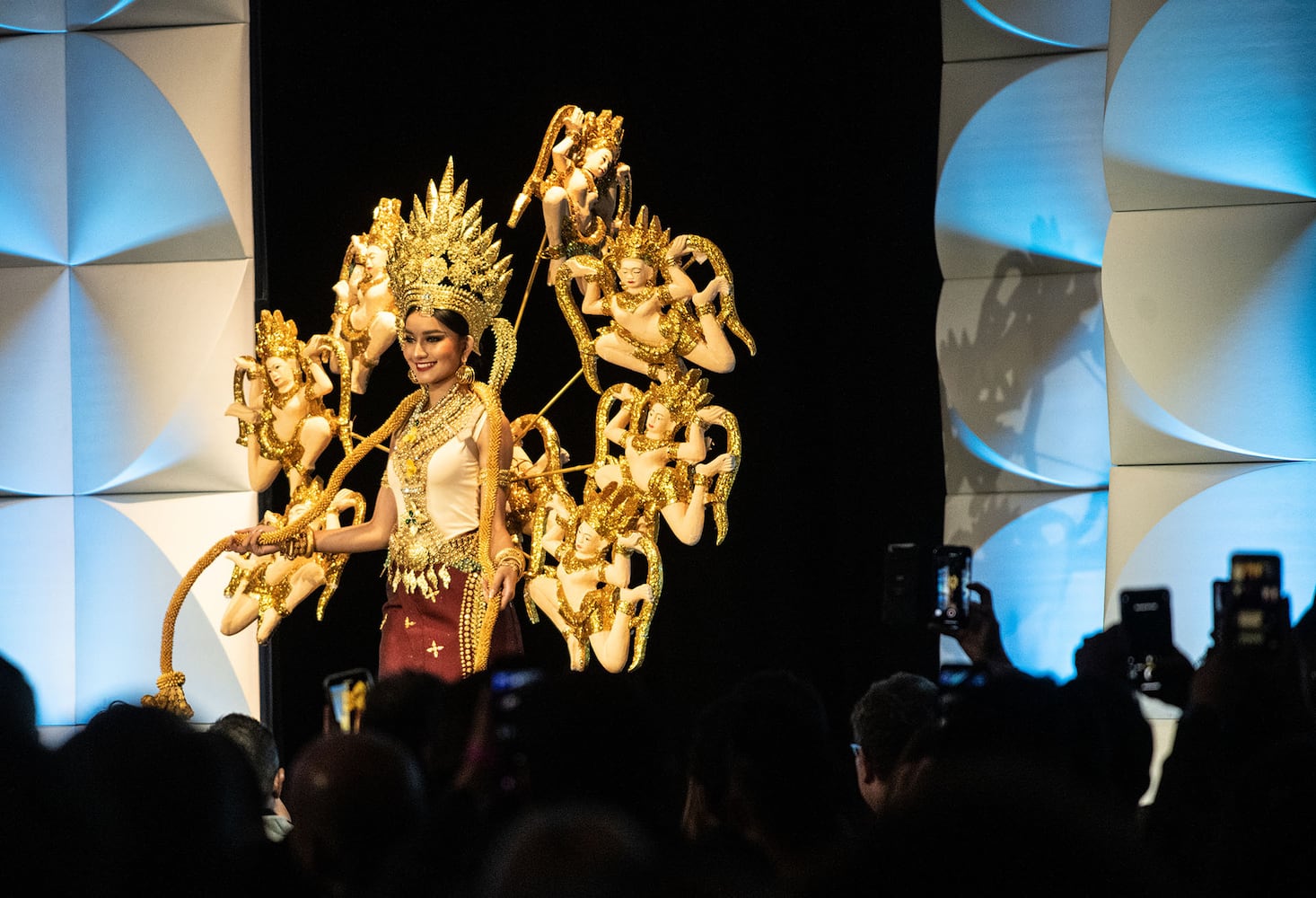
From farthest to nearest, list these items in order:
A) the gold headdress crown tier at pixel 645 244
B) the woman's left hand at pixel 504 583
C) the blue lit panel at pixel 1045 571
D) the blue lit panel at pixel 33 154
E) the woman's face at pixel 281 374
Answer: the blue lit panel at pixel 33 154 < the blue lit panel at pixel 1045 571 < the woman's face at pixel 281 374 < the gold headdress crown tier at pixel 645 244 < the woman's left hand at pixel 504 583

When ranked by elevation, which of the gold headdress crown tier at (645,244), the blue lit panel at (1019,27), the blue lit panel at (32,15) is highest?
the blue lit panel at (32,15)

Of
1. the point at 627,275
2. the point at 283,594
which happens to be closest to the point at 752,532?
the point at 627,275

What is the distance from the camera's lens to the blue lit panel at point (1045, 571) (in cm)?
452

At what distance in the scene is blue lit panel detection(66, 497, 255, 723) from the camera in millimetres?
5195

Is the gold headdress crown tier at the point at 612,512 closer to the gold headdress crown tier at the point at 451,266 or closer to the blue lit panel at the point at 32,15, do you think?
the gold headdress crown tier at the point at 451,266

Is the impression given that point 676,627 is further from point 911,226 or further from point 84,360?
point 84,360

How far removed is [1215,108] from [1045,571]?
1.38 m

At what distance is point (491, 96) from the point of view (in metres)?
5.07

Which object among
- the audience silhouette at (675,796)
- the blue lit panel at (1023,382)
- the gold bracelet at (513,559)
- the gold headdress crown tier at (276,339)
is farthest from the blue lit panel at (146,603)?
the audience silhouette at (675,796)

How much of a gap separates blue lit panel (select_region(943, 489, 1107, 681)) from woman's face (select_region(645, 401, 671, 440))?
116 centimetres

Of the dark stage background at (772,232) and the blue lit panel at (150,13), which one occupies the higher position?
the blue lit panel at (150,13)

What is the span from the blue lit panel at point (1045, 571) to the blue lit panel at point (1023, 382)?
0.07 metres

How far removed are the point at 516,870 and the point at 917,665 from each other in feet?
13.4

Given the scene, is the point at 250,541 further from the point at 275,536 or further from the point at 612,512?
the point at 612,512
